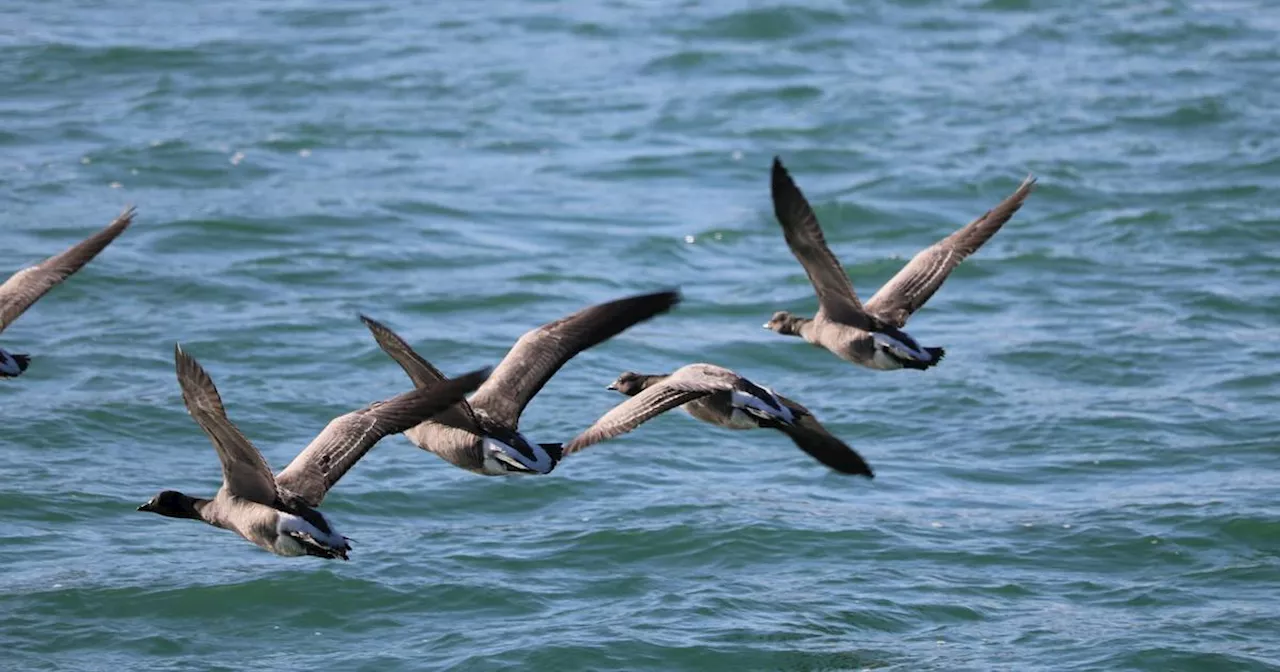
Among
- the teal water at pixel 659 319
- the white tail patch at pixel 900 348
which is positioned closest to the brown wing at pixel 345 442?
the white tail patch at pixel 900 348

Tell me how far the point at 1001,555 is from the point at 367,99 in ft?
55.3

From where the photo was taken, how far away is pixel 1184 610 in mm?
16719

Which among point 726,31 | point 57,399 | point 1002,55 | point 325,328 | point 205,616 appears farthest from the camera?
point 726,31

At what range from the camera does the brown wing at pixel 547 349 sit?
12531mm

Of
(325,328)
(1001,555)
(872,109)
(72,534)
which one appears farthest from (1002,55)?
(72,534)

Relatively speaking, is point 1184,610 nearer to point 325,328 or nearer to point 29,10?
point 325,328

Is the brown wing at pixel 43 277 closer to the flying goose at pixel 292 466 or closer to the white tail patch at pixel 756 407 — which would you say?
the flying goose at pixel 292 466

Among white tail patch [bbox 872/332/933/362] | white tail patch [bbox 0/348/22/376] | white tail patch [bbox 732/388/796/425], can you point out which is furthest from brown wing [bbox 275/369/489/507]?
white tail patch [bbox 872/332/933/362]

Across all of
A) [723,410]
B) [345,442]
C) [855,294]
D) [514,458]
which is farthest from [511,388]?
[855,294]

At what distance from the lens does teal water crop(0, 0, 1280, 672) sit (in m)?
16.5

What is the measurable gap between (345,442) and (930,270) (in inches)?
180

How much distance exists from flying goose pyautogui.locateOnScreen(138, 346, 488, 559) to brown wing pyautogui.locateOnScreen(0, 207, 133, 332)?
2222mm

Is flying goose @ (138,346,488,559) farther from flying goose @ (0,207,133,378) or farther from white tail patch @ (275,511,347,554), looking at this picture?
flying goose @ (0,207,133,378)

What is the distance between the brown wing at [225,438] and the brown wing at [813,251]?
11.4ft
